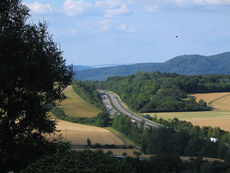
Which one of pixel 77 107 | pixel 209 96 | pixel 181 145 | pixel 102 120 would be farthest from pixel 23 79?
pixel 209 96

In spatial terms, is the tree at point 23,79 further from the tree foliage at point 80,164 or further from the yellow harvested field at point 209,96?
the yellow harvested field at point 209,96

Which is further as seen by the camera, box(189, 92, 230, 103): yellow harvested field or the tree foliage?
box(189, 92, 230, 103): yellow harvested field

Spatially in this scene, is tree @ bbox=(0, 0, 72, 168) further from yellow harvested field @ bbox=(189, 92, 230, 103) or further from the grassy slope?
yellow harvested field @ bbox=(189, 92, 230, 103)

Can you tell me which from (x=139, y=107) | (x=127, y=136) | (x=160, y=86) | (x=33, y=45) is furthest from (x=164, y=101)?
(x=33, y=45)

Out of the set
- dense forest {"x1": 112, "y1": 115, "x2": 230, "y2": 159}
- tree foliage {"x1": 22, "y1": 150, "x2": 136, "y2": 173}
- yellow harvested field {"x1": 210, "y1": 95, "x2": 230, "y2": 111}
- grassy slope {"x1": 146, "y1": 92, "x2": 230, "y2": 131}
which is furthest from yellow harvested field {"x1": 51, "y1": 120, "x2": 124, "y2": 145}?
yellow harvested field {"x1": 210, "y1": 95, "x2": 230, "y2": 111}

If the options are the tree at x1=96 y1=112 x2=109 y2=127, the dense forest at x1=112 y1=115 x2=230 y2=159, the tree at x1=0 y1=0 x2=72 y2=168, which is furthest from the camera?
the tree at x1=96 y1=112 x2=109 y2=127

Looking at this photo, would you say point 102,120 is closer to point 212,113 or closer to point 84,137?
point 84,137
